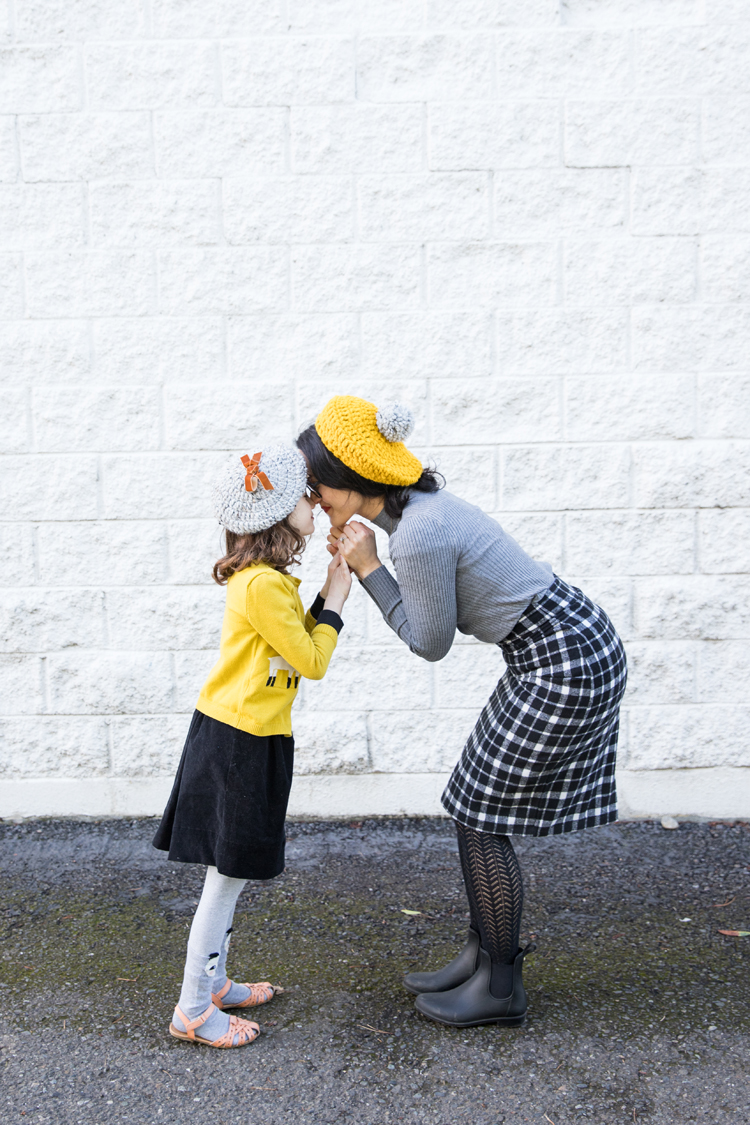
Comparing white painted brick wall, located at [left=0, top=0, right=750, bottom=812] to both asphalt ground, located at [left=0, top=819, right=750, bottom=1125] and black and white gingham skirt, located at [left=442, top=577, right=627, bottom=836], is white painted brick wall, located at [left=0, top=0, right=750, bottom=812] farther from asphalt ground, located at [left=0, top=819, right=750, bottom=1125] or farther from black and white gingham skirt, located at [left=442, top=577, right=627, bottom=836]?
black and white gingham skirt, located at [left=442, top=577, right=627, bottom=836]

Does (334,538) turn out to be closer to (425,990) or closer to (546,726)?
(546,726)

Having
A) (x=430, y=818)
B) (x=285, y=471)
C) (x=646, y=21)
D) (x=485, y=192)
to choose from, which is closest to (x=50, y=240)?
(x=485, y=192)

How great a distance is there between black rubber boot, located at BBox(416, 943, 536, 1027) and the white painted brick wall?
134 cm

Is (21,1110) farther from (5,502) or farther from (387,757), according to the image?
(5,502)

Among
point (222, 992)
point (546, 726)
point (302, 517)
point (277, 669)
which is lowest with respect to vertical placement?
point (222, 992)

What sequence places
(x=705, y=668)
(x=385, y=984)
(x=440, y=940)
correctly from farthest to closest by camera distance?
1. (x=705, y=668)
2. (x=440, y=940)
3. (x=385, y=984)

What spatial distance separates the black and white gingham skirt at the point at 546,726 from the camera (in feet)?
7.34

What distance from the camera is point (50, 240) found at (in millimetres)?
3529

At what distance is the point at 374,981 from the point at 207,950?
1.95 feet

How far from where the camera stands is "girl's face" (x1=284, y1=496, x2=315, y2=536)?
225cm

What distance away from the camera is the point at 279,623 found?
2143 mm

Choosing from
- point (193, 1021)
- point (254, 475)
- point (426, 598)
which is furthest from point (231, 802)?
point (254, 475)

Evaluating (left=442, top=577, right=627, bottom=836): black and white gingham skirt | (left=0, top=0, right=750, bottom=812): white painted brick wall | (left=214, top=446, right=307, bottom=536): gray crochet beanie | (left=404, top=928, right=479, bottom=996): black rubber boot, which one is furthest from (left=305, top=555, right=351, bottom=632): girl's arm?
(left=0, top=0, right=750, bottom=812): white painted brick wall

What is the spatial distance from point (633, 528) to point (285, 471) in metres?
1.87
